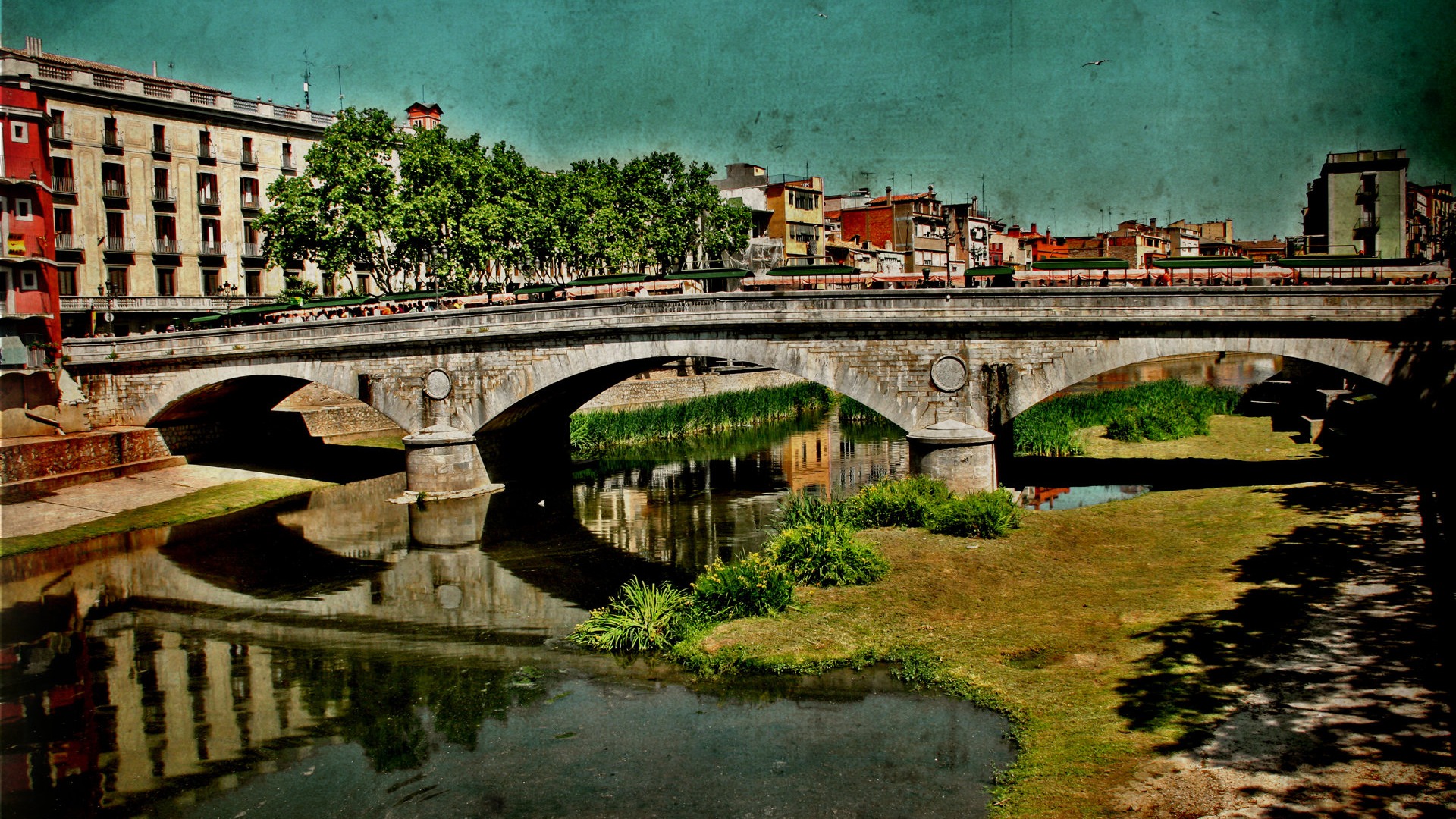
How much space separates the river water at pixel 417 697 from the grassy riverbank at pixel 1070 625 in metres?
0.86

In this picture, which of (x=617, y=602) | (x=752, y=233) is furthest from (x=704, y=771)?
(x=752, y=233)

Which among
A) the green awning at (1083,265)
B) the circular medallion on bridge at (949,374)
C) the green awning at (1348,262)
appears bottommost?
the circular medallion on bridge at (949,374)

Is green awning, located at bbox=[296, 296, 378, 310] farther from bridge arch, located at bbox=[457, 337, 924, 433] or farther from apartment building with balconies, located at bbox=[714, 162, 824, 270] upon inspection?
apartment building with balconies, located at bbox=[714, 162, 824, 270]

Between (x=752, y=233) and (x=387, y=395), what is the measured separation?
141ft

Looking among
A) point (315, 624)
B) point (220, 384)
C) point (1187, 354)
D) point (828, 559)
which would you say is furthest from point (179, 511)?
point (1187, 354)

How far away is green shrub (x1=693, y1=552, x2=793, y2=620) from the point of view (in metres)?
19.7

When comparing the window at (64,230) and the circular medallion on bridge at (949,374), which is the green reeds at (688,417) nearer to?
the circular medallion on bridge at (949,374)

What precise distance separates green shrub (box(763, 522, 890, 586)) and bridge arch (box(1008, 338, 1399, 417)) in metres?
10.8

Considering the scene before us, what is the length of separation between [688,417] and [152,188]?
1286 inches

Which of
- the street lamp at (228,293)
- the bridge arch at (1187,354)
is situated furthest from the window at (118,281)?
the bridge arch at (1187,354)

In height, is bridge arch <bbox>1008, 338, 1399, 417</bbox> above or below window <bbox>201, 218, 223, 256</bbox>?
below

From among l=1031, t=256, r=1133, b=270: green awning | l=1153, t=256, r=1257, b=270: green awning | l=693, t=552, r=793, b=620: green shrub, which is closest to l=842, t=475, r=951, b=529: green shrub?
l=693, t=552, r=793, b=620: green shrub

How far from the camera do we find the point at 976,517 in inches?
969

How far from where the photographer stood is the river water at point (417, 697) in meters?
13.5
